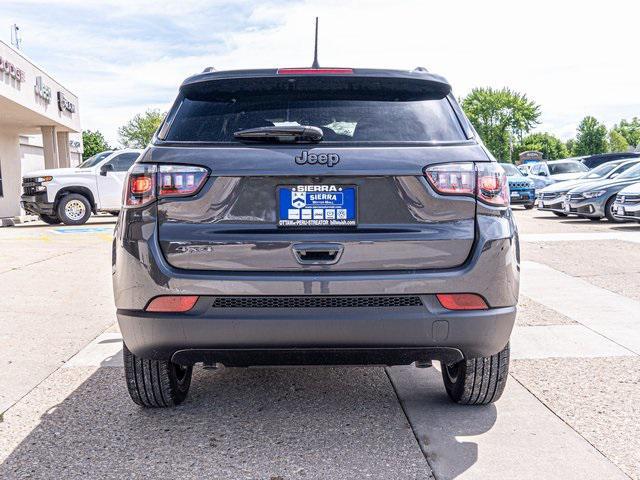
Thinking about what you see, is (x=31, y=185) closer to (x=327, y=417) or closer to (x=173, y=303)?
(x=327, y=417)

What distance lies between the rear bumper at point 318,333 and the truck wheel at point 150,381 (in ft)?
1.32

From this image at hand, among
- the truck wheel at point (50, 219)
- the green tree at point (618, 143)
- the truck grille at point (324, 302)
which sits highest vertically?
the green tree at point (618, 143)

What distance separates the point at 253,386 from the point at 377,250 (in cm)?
162

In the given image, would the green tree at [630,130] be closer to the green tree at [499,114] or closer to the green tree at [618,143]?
the green tree at [618,143]

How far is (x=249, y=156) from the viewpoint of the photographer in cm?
306

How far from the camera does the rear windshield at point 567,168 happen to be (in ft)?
84.2

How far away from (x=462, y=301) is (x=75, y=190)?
16975 millimetres

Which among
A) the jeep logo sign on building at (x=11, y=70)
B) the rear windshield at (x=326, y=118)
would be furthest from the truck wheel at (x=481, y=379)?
the jeep logo sign on building at (x=11, y=70)

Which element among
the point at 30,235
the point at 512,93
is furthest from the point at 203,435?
the point at 512,93

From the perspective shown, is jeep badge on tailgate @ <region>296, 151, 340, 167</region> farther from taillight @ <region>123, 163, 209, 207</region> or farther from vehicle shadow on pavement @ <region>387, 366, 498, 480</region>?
vehicle shadow on pavement @ <region>387, 366, 498, 480</region>

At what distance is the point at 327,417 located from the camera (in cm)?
363

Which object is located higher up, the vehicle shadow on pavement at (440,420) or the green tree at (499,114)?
the green tree at (499,114)

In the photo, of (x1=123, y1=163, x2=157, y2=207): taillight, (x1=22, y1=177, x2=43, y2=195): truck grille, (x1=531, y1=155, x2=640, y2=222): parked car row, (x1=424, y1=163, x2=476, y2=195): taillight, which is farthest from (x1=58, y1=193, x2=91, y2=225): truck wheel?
(x1=424, y1=163, x2=476, y2=195): taillight

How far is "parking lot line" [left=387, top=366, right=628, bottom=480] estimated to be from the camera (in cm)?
295
